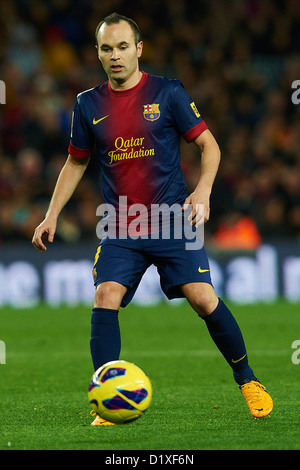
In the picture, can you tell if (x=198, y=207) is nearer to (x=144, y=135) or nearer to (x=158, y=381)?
(x=144, y=135)

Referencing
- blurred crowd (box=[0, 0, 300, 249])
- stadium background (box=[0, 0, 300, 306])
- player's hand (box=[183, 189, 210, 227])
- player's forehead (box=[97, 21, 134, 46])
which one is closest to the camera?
player's hand (box=[183, 189, 210, 227])

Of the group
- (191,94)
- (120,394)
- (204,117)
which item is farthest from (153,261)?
(191,94)

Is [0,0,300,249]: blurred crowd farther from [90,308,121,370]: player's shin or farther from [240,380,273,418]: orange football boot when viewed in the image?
[90,308,121,370]: player's shin

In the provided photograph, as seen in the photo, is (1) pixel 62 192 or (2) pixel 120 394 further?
(1) pixel 62 192

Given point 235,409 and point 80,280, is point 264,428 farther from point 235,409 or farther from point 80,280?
point 80,280

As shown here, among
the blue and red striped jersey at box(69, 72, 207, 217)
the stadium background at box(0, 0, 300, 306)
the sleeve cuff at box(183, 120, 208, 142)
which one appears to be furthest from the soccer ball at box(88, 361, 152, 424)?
the stadium background at box(0, 0, 300, 306)

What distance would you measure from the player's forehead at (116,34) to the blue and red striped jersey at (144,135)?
304 millimetres

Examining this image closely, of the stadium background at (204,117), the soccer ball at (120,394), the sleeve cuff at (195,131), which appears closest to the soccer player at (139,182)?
the sleeve cuff at (195,131)

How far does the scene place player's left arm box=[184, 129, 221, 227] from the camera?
15.2ft

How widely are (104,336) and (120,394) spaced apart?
50 cm

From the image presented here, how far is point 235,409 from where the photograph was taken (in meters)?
5.21

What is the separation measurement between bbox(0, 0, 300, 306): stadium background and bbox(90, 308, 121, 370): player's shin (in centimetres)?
700

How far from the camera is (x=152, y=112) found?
16.3 ft
